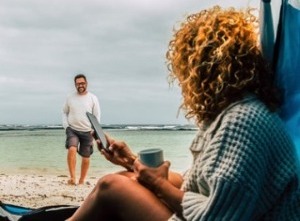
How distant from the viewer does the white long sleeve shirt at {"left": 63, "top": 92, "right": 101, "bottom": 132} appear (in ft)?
29.9

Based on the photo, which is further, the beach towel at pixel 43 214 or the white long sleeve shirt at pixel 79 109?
the white long sleeve shirt at pixel 79 109

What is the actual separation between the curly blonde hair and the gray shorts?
23.3 ft

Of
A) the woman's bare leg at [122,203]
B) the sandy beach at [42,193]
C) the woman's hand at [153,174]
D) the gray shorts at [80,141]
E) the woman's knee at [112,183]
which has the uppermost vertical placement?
the woman's hand at [153,174]

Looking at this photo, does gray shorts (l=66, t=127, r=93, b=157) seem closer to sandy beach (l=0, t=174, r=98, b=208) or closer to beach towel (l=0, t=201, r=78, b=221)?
sandy beach (l=0, t=174, r=98, b=208)

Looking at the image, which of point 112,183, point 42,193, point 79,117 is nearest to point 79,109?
point 79,117

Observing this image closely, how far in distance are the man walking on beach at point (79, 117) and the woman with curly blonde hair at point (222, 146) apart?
6.67 m

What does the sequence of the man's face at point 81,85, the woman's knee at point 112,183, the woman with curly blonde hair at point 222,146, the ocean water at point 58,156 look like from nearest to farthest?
the woman with curly blonde hair at point 222,146 → the woman's knee at point 112,183 → the man's face at point 81,85 → the ocean water at point 58,156

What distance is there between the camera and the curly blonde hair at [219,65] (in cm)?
216

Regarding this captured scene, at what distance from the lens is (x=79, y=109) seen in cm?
914

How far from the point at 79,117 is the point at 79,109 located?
0.12 m

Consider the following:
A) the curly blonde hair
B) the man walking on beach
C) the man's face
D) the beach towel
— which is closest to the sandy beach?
the man walking on beach

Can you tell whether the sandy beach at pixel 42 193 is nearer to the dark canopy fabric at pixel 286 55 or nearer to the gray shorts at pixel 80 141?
the gray shorts at pixel 80 141

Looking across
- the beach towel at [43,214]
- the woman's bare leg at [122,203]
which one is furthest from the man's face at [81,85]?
the woman's bare leg at [122,203]

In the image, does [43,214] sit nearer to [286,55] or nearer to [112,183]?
[112,183]
